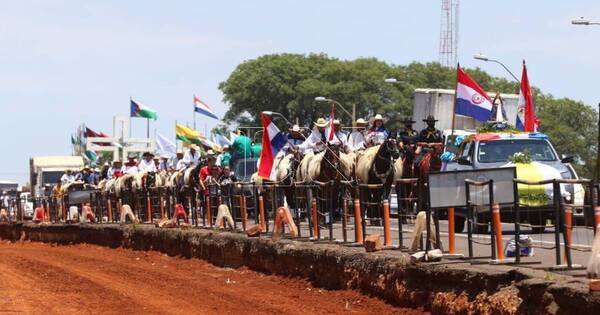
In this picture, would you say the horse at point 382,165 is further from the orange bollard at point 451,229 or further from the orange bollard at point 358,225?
the orange bollard at point 451,229

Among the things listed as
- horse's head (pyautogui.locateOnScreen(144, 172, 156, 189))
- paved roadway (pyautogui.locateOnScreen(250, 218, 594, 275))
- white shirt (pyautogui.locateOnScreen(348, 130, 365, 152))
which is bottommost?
paved roadway (pyautogui.locateOnScreen(250, 218, 594, 275))

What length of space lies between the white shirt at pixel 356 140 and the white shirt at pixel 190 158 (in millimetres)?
8730

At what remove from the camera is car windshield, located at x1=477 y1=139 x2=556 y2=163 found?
87.6 ft

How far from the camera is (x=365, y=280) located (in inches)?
695

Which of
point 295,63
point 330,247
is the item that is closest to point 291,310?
point 330,247

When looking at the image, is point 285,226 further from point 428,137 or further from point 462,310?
point 462,310

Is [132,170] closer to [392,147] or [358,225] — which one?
[392,147]

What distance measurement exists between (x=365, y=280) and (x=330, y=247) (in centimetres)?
206

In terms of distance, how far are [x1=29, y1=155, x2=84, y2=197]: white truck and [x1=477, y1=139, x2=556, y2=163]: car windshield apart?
4124 centimetres

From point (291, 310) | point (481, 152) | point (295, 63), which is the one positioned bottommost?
point (291, 310)

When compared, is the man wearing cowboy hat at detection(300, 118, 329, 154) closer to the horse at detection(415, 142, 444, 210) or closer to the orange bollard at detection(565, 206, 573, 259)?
the horse at detection(415, 142, 444, 210)

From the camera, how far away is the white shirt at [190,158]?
37.4 meters

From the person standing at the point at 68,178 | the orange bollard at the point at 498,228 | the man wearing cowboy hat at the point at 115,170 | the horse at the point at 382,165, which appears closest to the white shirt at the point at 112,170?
the man wearing cowboy hat at the point at 115,170

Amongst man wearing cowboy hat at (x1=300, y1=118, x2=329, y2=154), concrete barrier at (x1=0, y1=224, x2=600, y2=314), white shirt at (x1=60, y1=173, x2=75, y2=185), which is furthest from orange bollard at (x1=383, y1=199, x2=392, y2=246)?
white shirt at (x1=60, y1=173, x2=75, y2=185)
